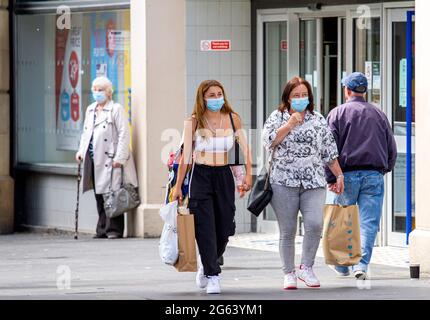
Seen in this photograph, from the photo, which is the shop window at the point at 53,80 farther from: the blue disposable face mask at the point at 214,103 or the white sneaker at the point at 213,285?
the white sneaker at the point at 213,285

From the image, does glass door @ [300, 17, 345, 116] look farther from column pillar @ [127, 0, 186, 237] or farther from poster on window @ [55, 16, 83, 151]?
poster on window @ [55, 16, 83, 151]

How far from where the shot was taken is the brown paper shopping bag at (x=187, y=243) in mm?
10398

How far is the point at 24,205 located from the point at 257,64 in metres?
4.32

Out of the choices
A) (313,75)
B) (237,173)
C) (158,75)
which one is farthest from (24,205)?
(237,173)

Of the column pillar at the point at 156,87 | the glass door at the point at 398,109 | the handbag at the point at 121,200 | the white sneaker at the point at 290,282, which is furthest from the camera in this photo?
the handbag at the point at 121,200

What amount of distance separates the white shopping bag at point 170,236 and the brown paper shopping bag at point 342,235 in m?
1.34

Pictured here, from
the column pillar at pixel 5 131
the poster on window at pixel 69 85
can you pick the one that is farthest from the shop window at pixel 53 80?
the column pillar at pixel 5 131

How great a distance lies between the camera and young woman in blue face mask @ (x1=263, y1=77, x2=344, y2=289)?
10609 millimetres

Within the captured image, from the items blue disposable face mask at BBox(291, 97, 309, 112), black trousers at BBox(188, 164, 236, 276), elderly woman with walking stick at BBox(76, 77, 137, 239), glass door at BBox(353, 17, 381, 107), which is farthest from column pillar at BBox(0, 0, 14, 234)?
blue disposable face mask at BBox(291, 97, 309, 112)

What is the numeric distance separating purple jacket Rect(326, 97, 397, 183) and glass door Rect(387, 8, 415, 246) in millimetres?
2567

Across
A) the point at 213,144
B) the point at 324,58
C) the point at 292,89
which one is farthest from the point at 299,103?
the point at 324,58

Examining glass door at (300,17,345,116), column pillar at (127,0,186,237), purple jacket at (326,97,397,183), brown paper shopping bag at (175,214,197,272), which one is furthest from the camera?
column pillar at (127,0,186,237)

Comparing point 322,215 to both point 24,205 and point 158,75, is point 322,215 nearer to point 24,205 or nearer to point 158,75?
point 158,75
